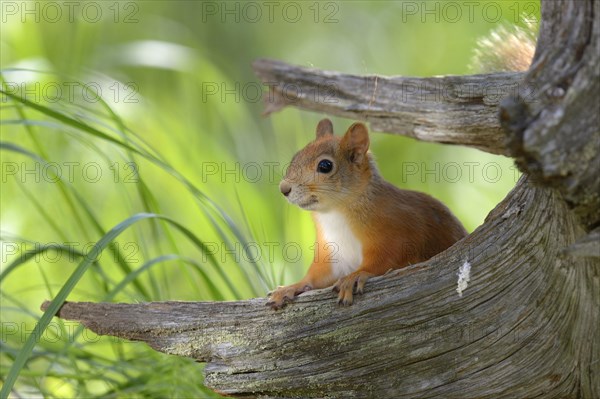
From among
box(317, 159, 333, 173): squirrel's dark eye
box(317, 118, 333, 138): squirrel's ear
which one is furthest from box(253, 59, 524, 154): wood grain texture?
box(317, 159, 333, 173): squirrel's dark eye

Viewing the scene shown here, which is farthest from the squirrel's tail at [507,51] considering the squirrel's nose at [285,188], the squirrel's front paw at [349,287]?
the squirrel's front paw at [349,287]

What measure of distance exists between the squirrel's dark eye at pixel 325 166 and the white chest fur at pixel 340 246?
0.14 metres

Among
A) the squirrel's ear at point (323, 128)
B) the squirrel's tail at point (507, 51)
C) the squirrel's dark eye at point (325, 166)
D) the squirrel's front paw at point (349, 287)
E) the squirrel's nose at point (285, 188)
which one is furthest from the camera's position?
the squirrel's ear at point (323, 128)

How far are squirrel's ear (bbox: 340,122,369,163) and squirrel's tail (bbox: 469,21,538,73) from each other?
1.51 feet

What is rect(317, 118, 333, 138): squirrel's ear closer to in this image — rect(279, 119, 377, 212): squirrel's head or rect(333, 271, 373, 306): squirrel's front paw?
rect(279, 119, 377, 212): squirrel's head

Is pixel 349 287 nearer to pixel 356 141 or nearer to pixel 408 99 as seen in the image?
pixel 356 141

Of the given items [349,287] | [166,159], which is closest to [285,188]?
[349,287]

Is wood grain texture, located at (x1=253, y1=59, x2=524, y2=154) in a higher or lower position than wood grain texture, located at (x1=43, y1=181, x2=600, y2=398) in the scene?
higher

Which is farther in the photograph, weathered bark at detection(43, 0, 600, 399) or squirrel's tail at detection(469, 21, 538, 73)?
squirrel's tail at detection(469, 21, 538, 73)

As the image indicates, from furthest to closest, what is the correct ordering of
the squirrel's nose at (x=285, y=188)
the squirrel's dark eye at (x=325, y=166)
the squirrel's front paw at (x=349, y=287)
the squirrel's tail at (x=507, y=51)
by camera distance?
the squirrel's tail at (x=507, y=51) → the squirrel's dark eye at (x=325, y=166) → the squirrel's nose at (x=285, y=188) → the squirrel's front paw at (x=349, y=287)

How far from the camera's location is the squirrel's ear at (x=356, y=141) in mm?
2768

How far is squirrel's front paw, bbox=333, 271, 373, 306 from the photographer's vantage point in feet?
7.59

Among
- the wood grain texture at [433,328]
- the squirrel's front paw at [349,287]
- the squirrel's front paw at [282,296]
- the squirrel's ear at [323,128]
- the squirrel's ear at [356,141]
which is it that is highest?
the squirrel's ear at [323,128]

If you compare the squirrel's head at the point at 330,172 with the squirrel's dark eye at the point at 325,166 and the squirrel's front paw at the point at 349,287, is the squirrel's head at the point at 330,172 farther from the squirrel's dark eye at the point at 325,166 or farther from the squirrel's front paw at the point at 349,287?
the squirrel's front paw at the point at 349,287
